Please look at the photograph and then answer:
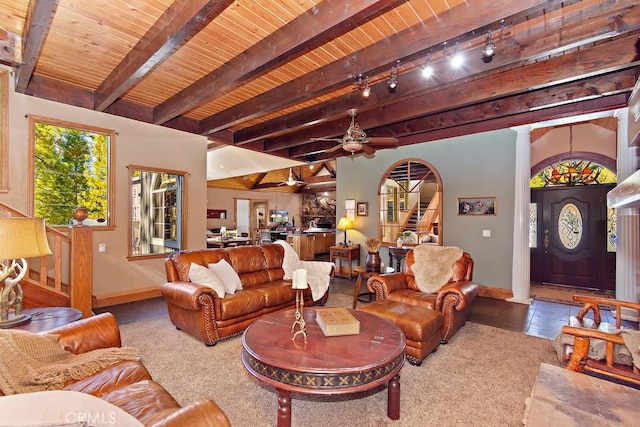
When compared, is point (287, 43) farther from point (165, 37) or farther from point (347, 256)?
point (347, 256)

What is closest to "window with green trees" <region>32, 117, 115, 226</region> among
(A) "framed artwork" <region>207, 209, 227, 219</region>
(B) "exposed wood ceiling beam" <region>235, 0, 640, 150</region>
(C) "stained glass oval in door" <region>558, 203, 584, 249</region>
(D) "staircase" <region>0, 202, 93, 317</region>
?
(D) "staircase" <region>0, 202, 93, 317</region>

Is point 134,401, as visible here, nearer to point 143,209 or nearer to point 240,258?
point 240,258

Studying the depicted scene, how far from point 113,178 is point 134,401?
429 cm

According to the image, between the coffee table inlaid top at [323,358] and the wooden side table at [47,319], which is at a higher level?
the wooden side table at [47,319]

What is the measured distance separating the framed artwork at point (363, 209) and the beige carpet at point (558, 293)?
3416mm

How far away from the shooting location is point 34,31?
2578mm

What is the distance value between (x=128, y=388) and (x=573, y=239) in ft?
24.2

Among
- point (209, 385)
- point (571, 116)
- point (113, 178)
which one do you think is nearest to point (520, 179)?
point (571, 116)

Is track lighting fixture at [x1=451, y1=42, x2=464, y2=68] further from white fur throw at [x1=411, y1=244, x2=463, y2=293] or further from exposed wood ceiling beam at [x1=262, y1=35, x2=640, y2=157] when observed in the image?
white fur throw at [x1=411, y1=244, x2=463, y2=293]

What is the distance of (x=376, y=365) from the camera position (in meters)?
1.70

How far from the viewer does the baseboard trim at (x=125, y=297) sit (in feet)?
14.5

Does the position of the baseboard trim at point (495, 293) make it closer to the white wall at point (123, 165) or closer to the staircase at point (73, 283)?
the white wall at point (123, 165)

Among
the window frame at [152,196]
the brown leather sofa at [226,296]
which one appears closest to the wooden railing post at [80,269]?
the brown leather sofa at [226,296]

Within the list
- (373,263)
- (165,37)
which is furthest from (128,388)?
(373,263)
